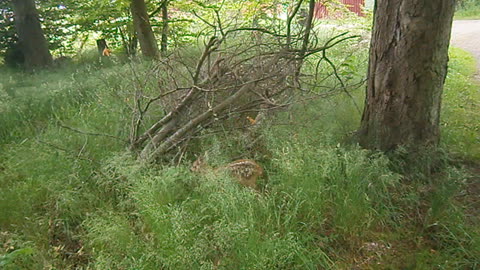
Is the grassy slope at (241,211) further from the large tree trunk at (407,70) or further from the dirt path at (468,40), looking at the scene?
the dirt path at (468,40)

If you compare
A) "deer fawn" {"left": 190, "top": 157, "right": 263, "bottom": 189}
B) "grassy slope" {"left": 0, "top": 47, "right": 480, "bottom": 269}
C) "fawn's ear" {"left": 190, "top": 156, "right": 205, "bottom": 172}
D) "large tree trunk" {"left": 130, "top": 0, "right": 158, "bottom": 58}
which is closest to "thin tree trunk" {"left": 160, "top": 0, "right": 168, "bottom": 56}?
"large tree trunk" {"left": 130, "top": 0, "right": 158, "bottom": 58}

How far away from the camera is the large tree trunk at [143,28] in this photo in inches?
316

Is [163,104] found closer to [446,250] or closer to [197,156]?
[197,156]

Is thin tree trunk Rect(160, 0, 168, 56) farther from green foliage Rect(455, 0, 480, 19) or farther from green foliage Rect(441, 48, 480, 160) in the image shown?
green foliage Rect(455, 0, 480, 19)

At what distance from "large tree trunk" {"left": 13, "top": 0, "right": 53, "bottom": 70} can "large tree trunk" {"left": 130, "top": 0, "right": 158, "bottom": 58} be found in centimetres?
233

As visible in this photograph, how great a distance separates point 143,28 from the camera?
26.8ft

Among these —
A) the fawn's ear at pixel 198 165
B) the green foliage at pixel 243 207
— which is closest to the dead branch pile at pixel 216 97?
the green foliage at pixel 243 207

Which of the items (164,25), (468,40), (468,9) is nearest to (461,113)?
(164,25)

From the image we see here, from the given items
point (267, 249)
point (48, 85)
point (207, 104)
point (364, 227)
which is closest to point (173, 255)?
point (267, 249)

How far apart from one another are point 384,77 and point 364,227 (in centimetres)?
146

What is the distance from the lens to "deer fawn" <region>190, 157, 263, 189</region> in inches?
128

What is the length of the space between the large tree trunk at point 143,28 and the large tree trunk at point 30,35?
7.64ft

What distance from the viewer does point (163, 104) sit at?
4426 millimetres

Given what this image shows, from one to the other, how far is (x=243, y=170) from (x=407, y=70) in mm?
1704
